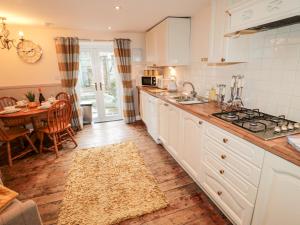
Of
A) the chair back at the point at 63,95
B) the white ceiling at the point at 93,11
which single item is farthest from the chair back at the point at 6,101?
the white ceiling at the point at 93,11

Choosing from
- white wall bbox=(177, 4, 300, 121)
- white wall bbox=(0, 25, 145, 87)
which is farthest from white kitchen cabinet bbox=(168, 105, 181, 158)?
white wall bbox=(0, 25, 145, 87)

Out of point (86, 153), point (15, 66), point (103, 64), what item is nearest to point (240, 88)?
point (86, 153)

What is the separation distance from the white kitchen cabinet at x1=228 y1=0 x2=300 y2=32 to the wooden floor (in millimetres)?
1775

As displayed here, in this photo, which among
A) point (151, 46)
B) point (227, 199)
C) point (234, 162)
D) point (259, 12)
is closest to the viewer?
point (259, 12)

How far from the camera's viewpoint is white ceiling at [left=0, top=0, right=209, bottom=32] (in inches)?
88.7

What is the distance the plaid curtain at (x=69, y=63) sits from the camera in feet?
12.0

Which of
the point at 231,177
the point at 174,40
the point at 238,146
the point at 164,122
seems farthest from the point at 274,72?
the point at 174,40

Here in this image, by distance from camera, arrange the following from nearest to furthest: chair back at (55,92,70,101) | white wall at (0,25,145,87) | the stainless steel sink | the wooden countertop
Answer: the wooden countertop, the stainless steel sink, white wall at (0,25,145,87), chair back at (55,92,70,101)

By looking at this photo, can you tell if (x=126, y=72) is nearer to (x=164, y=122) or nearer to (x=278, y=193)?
(x=164, y=122)

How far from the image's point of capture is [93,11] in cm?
259

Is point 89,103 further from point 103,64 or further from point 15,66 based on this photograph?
point 15,66

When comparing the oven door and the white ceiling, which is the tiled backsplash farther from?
the oven door

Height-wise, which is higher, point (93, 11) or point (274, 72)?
point (93, 11)

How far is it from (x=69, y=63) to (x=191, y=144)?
3.24m
